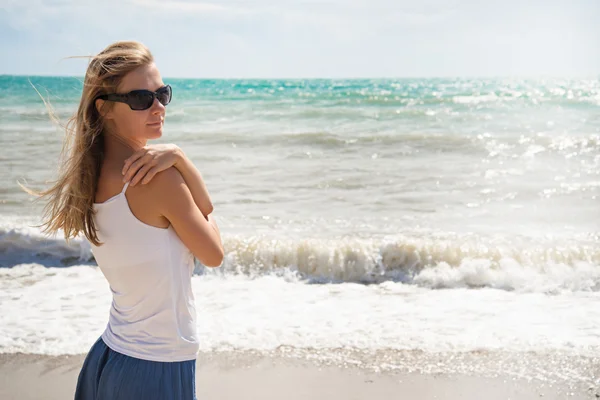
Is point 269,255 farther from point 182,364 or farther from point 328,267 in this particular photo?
point 182,364

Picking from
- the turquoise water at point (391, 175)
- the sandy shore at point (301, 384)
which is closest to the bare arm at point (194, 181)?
the turquoise water at point (391, 175)

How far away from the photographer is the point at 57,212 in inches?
77.0

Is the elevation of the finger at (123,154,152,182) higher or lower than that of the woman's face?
lower

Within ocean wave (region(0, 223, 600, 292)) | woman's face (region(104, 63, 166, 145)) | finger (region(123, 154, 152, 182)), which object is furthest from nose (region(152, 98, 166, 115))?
ocean wave (region(0, 223, 600, 292))

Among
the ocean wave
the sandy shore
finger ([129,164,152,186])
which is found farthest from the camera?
the ocean wave

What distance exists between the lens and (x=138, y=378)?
1.86m

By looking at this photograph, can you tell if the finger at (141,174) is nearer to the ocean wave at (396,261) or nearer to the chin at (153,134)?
the chin at (153,134)

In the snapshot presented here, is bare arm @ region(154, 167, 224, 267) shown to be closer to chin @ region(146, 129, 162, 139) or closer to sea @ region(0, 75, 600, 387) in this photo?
chin @ region(146, 129, 162, 139)

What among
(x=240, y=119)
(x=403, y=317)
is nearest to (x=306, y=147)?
(x=240, y=119)

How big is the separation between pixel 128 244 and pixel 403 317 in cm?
407

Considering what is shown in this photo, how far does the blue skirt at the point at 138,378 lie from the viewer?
1.85 m

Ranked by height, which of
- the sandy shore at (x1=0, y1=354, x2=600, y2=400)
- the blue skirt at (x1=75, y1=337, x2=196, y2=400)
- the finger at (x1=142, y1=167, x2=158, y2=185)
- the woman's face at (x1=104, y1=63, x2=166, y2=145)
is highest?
the woman's face at (x1=104, y1=63, x2=166, y2=145)

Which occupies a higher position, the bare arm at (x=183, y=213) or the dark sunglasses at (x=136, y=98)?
the dark sunglasses at (x=136, y=98)

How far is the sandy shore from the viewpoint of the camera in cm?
400
